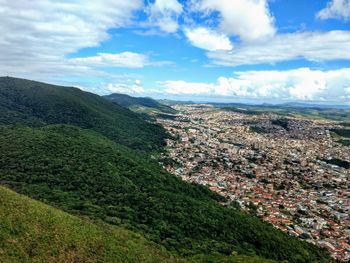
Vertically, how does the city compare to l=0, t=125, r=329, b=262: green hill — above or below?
below

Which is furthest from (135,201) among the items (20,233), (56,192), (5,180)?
(20,233)

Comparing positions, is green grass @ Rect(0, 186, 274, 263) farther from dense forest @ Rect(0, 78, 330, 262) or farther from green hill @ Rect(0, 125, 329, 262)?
green hill @ Rect(0, 125, 329, 262)

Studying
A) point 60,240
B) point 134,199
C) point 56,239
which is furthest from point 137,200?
point 56,239

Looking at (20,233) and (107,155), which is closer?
(20,233)

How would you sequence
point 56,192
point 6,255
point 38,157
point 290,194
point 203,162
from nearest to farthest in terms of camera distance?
point 6,255, point 56,192, point 38,157, point 290,194, point 203,162

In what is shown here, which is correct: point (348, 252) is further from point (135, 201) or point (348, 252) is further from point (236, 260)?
point (135, 201)

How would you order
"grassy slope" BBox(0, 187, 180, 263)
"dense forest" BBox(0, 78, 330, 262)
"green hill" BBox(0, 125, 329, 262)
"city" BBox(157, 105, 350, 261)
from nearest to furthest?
"grassy slope" BBox(0, 187, 180, 263), "dense forest" BBox(0, 78, 330, 262), "green hill" BBox(0, 125, 329, 262), "city" BBox(157, 105, 350, 261)

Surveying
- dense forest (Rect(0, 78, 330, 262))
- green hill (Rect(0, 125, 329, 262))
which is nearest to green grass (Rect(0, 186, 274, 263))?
dense forest (Rect(0, 78, 330, 262))
